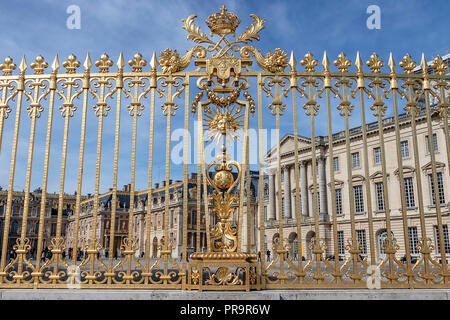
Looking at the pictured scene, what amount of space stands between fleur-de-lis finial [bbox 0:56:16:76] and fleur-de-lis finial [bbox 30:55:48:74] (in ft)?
1.15

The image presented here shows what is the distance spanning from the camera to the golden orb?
19.1 ft

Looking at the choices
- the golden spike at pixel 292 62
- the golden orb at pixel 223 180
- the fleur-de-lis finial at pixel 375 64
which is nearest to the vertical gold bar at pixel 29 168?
the golden orb at pixel 223 180

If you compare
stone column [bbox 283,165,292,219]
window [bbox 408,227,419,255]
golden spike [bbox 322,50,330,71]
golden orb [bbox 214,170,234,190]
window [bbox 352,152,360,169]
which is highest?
window [bbox 352,152,360,169]

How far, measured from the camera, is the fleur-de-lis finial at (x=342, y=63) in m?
6.20

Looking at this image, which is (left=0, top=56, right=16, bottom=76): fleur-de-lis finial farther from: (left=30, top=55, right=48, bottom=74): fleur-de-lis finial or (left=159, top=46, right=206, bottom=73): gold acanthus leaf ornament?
(left=159, top=46, right=206, bottom=73): gold acanthus leaf ornament

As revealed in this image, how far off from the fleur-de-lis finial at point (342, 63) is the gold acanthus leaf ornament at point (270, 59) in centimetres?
80

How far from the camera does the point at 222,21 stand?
616cm

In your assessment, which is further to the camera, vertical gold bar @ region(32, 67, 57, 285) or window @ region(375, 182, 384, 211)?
window @ region(375, 182, 384, 211)

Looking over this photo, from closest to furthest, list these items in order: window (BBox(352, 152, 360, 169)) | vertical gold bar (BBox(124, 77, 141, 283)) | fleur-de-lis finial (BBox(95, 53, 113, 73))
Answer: vertical gold bar (BBox(124, 77, 141, 283))
fleur-de-lis finial (BBox(95, 53, 113, 73))
window (BBox(352, 152, 360, 169))

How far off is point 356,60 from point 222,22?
2096 mm

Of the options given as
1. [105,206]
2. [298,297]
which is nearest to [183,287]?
[298,297]

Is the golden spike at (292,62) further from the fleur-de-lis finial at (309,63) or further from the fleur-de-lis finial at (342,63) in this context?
→ the fleur-de-lis finial at (342,63)

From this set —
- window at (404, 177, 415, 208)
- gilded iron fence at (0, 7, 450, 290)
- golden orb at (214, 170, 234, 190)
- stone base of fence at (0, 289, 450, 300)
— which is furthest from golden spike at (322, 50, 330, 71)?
window at (404, 177, 415, 208)

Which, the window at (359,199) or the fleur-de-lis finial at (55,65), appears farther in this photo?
the window at (359,199)
